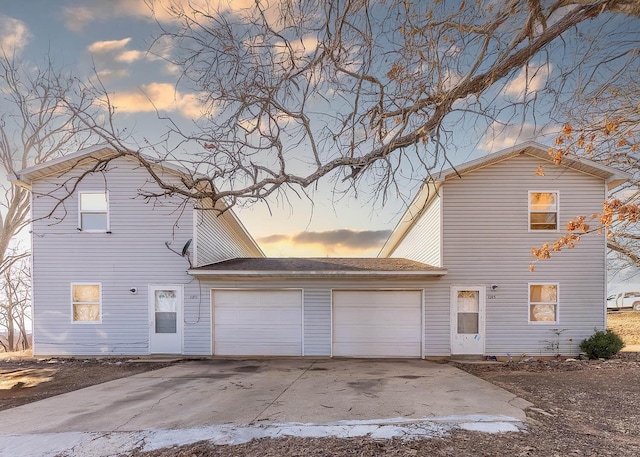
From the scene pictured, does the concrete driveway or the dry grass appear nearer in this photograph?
the concrete driveway

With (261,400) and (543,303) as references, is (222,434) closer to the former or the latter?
(261,400)

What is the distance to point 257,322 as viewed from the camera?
1048 centimetres

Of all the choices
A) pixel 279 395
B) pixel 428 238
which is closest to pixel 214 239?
pixel 428 238

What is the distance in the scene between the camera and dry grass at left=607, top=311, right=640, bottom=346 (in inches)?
551

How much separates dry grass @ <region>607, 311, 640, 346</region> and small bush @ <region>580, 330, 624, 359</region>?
15.5 feet

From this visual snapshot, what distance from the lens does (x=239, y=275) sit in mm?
10164

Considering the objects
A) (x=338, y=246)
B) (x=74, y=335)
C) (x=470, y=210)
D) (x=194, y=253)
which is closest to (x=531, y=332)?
(x=470, y=210)

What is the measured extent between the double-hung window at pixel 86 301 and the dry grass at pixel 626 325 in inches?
688

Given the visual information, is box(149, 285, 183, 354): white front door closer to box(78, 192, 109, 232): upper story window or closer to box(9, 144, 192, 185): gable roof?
box(78, 192, 109, 232): upper story window

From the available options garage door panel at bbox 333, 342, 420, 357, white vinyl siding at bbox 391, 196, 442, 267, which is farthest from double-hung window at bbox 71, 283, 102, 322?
white vinyl siding at bbox 391, 196, 442, 267

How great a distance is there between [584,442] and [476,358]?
591cm

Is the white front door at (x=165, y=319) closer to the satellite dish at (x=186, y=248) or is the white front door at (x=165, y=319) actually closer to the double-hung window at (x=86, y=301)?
the satellite dish at (x=186, y=248)

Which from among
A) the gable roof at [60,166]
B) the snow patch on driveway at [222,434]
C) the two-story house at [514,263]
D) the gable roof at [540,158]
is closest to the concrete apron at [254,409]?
the snow patch on driveway at [222,434]

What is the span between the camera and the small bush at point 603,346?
31.3 feet
